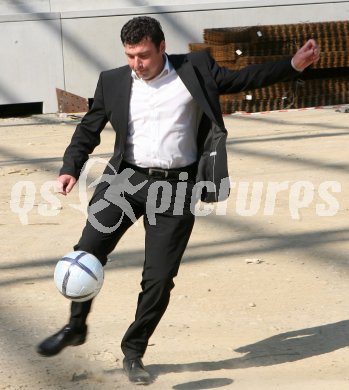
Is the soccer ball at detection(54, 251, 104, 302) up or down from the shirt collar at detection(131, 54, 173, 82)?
down

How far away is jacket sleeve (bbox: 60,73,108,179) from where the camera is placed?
229 inches

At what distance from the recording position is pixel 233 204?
1026 cm

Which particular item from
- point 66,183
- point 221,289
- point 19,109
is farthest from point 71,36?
point 66,183

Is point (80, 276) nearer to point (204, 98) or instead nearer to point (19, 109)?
point (204, 98)

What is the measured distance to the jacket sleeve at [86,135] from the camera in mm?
5820

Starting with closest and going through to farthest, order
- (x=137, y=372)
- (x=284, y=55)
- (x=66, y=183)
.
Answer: (x=137, y=372) < (x=66, y=183) < (x=284, y=55)

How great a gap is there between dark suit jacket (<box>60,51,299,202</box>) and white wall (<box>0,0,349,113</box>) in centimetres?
1327

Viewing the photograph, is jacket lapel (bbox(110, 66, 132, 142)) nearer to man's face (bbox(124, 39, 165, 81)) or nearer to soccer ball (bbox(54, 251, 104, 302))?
man's face (bbox(124, 39, 165, 81))

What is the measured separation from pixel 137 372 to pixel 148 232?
751 mm

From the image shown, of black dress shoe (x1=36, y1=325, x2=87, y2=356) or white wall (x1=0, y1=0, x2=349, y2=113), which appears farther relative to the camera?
white wall (x1=0, y1=0, x2=349, y2=113)

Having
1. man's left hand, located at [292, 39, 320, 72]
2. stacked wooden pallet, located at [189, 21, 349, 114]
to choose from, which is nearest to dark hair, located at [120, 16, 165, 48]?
man's left hand, located at [292, 39, 320, 72]

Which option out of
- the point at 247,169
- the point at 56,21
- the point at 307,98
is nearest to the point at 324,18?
the point at 307,98

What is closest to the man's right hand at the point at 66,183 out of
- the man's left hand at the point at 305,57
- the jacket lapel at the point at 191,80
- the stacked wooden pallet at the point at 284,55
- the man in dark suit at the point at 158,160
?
the man in dark suit at the point at 158,160

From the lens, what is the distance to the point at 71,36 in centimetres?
1912
